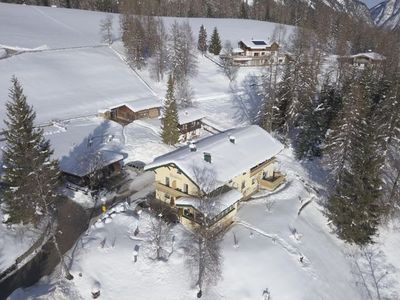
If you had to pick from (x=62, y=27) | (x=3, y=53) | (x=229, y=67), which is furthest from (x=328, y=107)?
(x=62, y=27)

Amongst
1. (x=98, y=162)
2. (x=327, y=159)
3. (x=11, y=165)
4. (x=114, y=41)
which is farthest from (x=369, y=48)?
(x=11, y=165)

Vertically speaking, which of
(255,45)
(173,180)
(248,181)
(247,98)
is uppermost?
(255,45)

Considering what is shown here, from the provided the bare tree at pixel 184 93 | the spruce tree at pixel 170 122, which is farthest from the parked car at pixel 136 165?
the bare tree at pixel 184 93

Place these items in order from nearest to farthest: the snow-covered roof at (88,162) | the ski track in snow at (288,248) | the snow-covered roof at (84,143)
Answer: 1. the ski track in snow at (288,248)
2. the snow-covered roof at (88,162)
3. the snow-covered roof at (84,143)

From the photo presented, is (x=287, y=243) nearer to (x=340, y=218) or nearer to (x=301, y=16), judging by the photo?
(x=340, y=218)

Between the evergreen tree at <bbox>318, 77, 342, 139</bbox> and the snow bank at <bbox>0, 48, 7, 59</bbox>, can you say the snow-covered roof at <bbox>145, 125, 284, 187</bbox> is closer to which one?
the evergreen tree at <bbox>318, 77, 342, 139</bbox>

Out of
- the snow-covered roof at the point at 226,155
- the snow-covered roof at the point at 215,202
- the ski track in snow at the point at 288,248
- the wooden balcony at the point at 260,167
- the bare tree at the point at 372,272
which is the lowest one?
the bare tree at the point at 372,272

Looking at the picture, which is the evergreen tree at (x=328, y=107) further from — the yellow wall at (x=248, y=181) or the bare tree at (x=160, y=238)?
the bare tree at (x=160, y=238)

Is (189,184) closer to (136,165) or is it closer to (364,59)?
(136,165)
